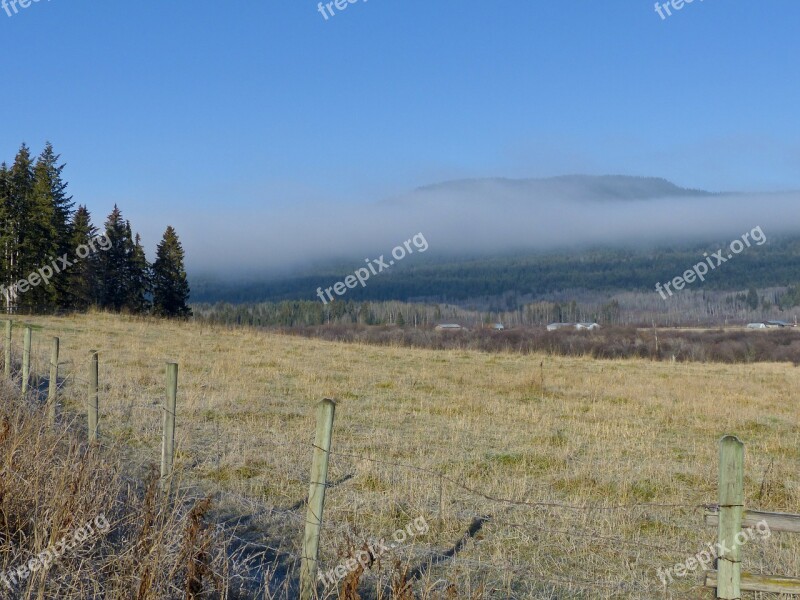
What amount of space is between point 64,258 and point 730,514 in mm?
46759

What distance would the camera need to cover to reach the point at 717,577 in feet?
14.2

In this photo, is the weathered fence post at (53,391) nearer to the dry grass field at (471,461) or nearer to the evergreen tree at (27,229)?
the dry grass field at (471,461)

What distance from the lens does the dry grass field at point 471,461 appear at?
21.6 ft

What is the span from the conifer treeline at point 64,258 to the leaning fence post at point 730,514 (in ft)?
129

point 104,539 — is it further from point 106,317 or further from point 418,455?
point 106,317

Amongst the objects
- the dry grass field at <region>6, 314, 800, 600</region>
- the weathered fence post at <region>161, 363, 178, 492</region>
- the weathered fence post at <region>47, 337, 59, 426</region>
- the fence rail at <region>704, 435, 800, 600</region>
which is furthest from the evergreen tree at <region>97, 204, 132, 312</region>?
the fence rail at <region>704, 435, 800, 600</region>

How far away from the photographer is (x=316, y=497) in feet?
15.6

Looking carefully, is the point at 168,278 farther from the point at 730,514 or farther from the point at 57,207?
the point at 730,514

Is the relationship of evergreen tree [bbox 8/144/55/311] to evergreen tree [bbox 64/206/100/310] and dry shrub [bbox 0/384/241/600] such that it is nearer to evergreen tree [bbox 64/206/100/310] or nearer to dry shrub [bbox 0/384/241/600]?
evergreen tree [bbox 64/206/100/310]

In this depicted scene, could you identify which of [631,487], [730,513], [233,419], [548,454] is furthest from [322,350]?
[730,513]

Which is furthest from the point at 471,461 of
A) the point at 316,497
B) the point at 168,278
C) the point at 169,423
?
the point at 168,278

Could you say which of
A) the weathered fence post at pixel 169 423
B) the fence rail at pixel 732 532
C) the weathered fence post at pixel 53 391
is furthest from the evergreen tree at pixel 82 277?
the fence rail at pixel 732 532

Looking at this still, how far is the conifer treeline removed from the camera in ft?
138

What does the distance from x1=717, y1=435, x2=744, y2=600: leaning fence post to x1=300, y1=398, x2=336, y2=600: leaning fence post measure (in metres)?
2.34
